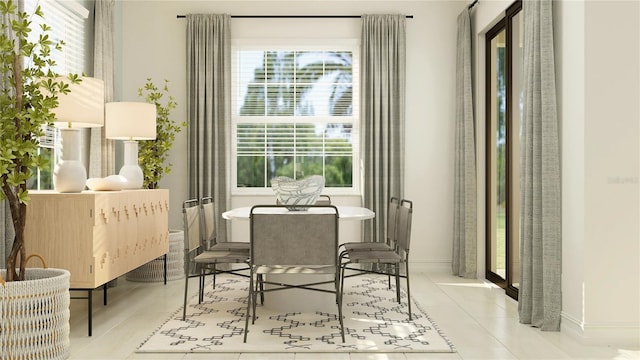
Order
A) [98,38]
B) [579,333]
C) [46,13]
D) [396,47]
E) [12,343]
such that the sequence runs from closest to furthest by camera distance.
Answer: [12,343] → [579,333] → [46,13] → [98,38] → [396,47]

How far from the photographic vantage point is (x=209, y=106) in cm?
608

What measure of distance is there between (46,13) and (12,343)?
2806 millimetres

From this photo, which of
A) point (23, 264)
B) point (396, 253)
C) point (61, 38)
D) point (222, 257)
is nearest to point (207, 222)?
point (222, 257)

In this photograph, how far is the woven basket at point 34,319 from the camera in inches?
115

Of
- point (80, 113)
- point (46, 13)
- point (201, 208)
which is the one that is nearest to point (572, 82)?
point (201, 208)

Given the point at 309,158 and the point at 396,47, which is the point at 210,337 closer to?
the point at 309,158

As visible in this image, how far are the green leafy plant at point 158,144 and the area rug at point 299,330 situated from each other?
4.88ft

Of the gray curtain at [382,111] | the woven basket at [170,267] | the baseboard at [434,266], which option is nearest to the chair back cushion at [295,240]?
the woven basket at [170,267]

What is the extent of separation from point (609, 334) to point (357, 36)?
12.6 ft

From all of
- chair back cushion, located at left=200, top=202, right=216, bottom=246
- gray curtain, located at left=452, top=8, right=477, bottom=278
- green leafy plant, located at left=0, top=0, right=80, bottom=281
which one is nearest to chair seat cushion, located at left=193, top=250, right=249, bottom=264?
chair back cushion, located at left=200, top=202, right=216, bottom=246

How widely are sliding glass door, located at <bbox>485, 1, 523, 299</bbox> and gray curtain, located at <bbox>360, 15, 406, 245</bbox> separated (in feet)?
2.84

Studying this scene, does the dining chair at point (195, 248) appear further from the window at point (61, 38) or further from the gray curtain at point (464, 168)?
the gray curtain at point (464, 168)

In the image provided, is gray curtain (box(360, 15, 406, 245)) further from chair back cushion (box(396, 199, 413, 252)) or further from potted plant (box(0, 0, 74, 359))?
potted plant (box(0, 0, 74, 359))

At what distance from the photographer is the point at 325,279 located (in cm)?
438
